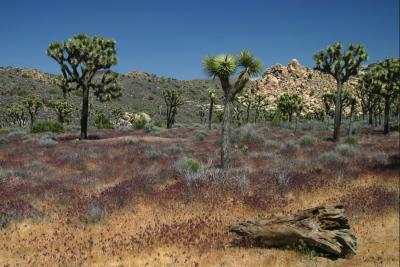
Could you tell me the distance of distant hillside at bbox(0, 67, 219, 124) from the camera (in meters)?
78.4

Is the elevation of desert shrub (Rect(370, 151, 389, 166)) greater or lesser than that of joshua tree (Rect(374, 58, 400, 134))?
lesser

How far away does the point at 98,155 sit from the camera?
23.3m

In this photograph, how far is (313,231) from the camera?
29.3 feet

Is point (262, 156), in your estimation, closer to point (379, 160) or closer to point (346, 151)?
point (346, 151)

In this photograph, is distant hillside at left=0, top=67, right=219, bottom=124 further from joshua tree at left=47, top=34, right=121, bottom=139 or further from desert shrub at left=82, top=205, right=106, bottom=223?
desert shrub at left=82, top=205, right=106, bottom=223

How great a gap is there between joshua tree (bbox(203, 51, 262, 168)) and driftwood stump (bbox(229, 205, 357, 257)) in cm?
791

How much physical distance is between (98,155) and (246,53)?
37.0 ft

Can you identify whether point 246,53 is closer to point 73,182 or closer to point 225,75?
point 225,75

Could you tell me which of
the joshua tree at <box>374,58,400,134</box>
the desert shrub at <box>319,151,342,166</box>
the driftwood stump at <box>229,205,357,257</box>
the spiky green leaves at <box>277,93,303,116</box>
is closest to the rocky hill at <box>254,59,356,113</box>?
the spiky green leaves at <box>277,93,303,116</box>

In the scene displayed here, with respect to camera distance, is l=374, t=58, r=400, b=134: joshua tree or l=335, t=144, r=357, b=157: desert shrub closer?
l=335, t=144, r=357, b=157: desert shrub

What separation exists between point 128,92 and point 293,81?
8531 cm

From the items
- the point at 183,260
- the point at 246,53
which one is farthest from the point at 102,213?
the point at 246,53

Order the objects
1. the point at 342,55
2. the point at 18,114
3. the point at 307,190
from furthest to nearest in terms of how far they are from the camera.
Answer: the point at 18,114 < the point at 342,55 < the point at 307,190

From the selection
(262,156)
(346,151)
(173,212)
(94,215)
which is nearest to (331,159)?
(346,151)
